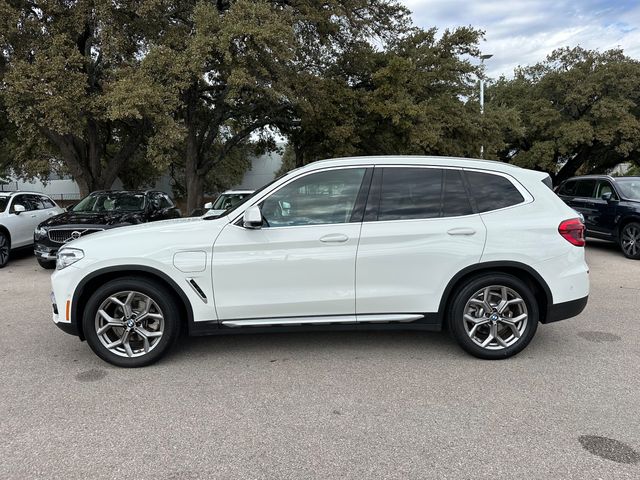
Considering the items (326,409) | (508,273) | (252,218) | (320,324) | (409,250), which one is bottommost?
(326,409)

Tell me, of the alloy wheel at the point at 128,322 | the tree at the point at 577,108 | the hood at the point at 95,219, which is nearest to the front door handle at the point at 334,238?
the alloy wheel at the point at 128,322

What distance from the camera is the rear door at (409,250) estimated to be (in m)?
4.05

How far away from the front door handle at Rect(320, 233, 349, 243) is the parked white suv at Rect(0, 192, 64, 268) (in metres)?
8.89

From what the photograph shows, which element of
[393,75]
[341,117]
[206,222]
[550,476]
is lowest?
[550,476]

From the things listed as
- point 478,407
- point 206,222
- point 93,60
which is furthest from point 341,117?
point 478,407

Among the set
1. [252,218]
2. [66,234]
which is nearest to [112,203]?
[66,234]

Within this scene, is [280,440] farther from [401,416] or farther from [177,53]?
[177,53]

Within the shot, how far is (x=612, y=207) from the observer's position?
10062mm

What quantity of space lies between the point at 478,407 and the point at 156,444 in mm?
2220

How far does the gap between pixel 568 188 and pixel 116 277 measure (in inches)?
447

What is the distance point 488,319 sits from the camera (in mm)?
4156

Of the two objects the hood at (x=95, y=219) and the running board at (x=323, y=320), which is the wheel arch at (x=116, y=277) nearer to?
the running board at (x=323, y=320)

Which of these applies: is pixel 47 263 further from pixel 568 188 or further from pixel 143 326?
pixel 568 188

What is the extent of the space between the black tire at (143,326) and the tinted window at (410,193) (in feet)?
6.67
